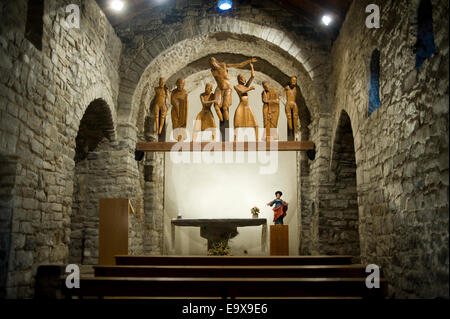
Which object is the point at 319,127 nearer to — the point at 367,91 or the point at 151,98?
the point at 367,91

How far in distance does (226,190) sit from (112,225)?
4.62 m

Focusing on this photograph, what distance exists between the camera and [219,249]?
7863mm

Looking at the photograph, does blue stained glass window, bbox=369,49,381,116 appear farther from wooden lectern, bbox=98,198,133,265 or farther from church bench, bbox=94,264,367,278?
wooden lectern, bbox=98,198,133,265

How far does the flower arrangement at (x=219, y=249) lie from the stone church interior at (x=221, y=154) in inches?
1.2

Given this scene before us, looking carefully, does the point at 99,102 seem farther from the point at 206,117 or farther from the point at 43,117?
the point at 206,117

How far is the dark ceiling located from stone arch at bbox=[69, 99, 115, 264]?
76.1 inches

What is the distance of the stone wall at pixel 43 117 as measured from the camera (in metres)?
4.37

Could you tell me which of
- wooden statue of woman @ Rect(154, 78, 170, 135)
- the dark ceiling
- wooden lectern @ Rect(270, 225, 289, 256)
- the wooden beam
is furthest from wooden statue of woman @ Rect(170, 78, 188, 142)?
wooden lectern @ Rect(270, 225, 289, 256)

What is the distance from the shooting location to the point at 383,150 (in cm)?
516

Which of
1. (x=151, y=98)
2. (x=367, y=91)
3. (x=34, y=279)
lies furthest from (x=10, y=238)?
(x=151, y=98)

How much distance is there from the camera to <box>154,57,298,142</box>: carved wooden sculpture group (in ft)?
27.9

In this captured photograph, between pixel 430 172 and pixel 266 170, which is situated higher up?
pixel 266 170

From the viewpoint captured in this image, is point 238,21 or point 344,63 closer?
point 344,63

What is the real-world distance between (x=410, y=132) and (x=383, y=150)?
2.94 feet
